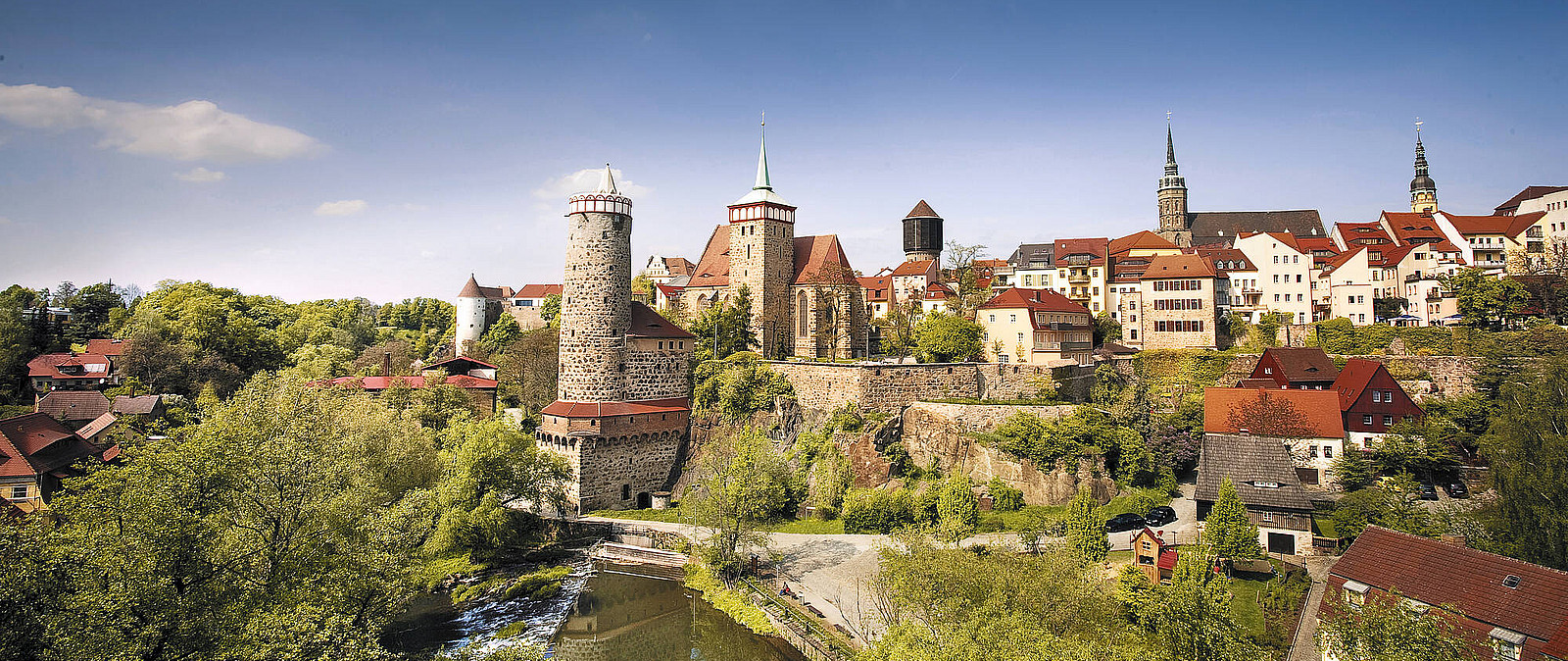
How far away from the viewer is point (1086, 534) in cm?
2031

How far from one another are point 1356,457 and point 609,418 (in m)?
28.1

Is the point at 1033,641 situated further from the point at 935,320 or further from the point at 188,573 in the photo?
the point at 935,320

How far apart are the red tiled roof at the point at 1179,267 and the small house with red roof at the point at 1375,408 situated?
1278cm

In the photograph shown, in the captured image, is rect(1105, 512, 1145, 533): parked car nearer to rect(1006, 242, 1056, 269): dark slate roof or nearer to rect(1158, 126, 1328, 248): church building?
rect(1006, 242, 1056, 269): dark slate roof

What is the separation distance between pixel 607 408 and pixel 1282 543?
25.3 m

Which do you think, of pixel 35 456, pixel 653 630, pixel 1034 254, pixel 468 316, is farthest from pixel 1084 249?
pixel 35 456

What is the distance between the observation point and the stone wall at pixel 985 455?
28.9 metres

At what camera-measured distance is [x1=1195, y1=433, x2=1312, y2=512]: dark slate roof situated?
76.5ft

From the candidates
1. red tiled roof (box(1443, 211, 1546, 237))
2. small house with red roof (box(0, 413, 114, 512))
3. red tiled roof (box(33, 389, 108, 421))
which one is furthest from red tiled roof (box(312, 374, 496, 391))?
red tiled roof (box(1443, 211, 1546, 237))

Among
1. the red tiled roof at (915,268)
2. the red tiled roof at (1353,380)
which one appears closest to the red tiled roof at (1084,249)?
the red tiled roof at (915,268)

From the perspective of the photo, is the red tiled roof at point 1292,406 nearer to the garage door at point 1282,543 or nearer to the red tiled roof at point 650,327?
the garage door at point 1282,543

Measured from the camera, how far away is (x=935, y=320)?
38.2m

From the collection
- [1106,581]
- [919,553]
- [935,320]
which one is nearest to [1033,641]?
[919,553]

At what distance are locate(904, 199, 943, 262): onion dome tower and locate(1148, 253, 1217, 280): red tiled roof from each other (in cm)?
1792
